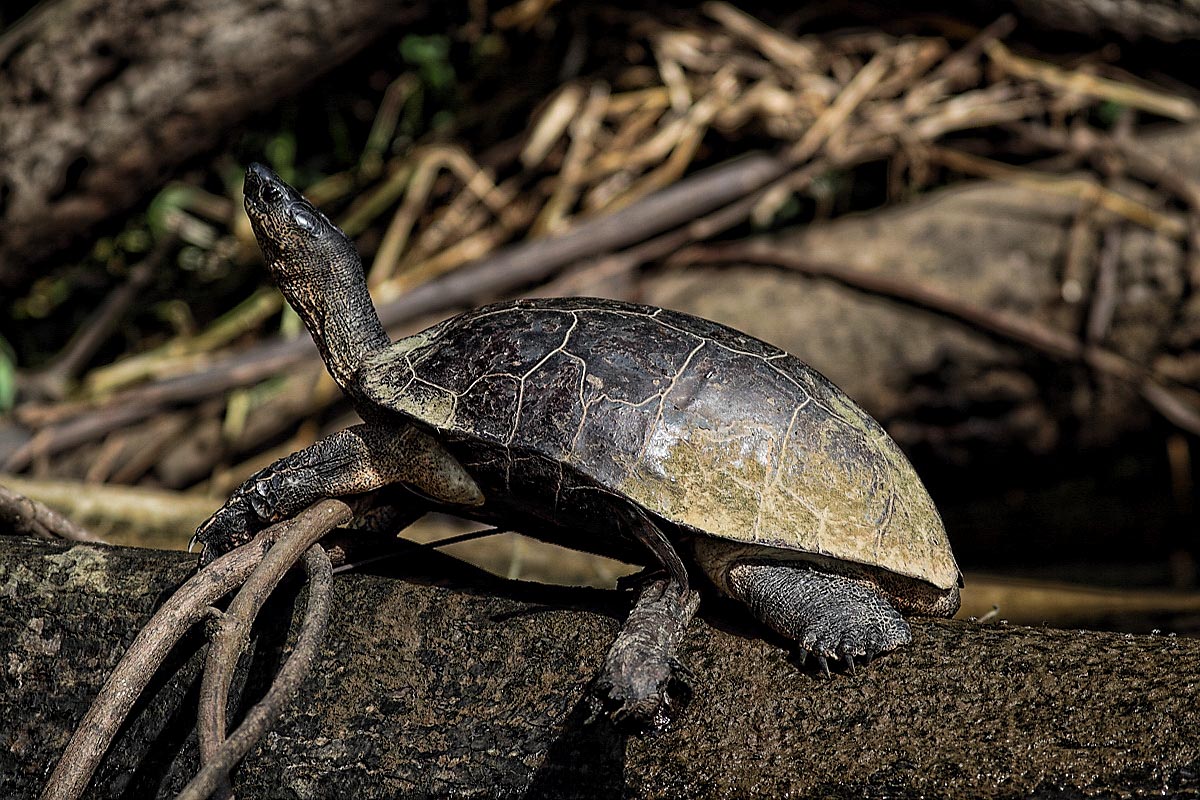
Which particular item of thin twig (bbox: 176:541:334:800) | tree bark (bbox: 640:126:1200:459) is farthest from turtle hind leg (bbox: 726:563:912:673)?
tree bark (bbox: 640:126:1200:459)

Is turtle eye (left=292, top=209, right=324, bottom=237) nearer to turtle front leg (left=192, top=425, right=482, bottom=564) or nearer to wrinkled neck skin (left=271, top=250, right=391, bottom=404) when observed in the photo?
wrinkled neck skin (left=271, top=250, right=391, bottom=404)

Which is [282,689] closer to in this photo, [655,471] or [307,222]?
[655,471]

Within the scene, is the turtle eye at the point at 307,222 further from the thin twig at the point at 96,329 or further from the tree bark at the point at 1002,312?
the thin twig at the point at 96,329

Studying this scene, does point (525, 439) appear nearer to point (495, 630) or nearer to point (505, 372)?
point (505, 372)

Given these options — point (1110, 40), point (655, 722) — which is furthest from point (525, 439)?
point (1110, 40)

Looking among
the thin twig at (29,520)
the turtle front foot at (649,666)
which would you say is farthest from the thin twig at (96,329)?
the turtle front foot at (649,666)

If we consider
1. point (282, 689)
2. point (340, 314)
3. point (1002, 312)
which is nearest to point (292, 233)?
point (340, 314)
